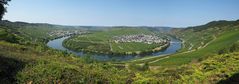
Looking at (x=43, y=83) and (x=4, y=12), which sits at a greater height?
(x=4, y=12)

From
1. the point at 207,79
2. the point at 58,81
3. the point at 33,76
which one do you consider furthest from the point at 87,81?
the point at 207,79

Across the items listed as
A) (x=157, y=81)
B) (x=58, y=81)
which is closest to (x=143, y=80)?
(x=157, y=81)

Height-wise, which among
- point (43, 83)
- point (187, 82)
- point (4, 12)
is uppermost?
point (4, 12)

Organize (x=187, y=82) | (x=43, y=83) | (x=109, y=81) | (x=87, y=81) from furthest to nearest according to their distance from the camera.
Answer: (x=187, y=82)
(x=109, y=81)
(x=87, y=81)
(x=43, y=83)

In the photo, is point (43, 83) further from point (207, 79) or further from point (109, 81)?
point (207, 79)

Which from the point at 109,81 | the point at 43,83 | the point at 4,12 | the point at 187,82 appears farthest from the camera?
the point at 187,82

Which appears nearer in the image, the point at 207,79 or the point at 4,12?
the point at 4,12

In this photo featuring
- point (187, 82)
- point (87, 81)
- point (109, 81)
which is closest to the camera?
point (87, 81)

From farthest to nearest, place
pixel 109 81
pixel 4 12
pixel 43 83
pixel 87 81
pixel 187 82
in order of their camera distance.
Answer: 1. pixel 187 82
2. pixel 4 12
3. pixel 109 81
4. pixel 87 81
5. pixel 43 83

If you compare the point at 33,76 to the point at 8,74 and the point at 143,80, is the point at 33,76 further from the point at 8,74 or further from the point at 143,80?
the point at 143,80
